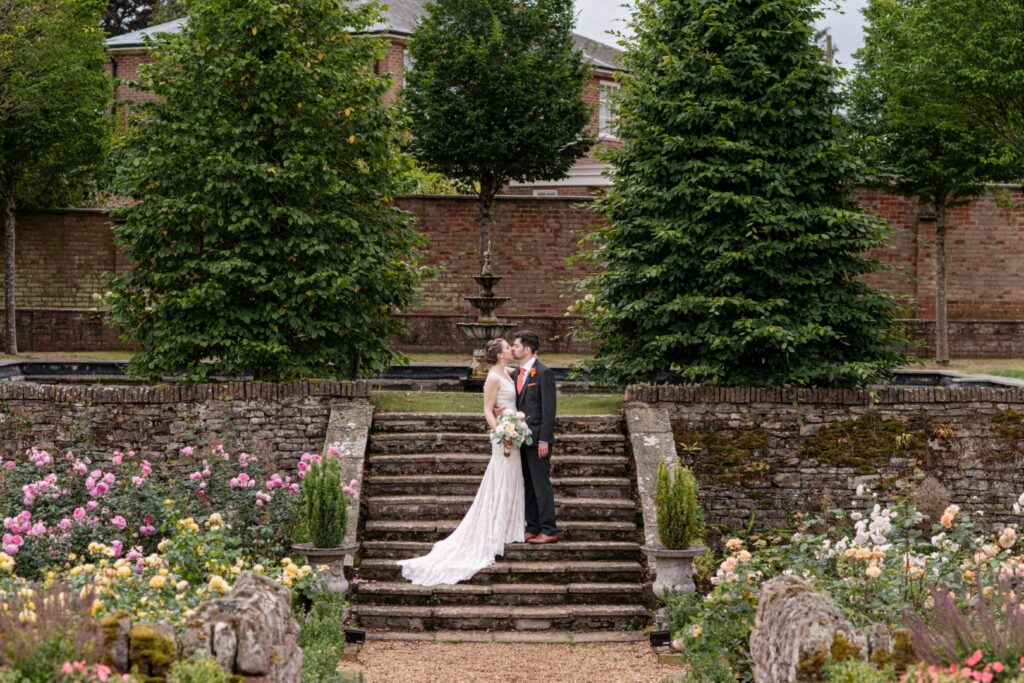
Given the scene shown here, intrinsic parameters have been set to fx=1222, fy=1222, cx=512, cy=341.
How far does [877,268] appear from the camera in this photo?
13.6m

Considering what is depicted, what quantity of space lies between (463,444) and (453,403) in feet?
6.10

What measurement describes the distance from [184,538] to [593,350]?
737 inches

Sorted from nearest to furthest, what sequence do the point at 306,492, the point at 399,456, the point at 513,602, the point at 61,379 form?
the point at 306,492 → the point at 513,602 → the point at 399,456 → the point at 61,379

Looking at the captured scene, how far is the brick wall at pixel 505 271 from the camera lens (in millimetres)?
26344

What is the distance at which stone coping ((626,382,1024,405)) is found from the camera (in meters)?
12.9

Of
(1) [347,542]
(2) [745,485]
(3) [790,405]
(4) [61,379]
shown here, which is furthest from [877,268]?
(4) [61,379]

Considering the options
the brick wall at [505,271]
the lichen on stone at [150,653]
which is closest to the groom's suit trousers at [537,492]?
the lichen on stone at [150,653]

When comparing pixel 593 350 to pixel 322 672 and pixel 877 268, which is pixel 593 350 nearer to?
pixel 877 268

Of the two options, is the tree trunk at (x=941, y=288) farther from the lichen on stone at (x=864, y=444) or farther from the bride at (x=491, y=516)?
the bride at (x=491, y=516)

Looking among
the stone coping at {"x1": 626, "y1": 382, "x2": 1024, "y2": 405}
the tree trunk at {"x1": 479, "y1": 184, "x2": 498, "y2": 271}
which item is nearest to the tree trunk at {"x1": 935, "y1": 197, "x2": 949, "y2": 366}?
the tree trunk at {"x1": 479, "y1": 184, "x2": 498, "y2": 271}

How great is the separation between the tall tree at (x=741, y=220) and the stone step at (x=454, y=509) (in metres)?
2.40

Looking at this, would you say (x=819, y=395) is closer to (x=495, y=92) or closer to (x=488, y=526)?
(x=488, y=526)

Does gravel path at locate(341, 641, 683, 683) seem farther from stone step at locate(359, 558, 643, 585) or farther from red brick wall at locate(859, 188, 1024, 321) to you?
red brick wall at locate(859, 188, 1024, 321)

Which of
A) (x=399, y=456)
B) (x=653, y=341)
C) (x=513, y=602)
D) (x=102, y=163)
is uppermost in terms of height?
(x=102, y=163)
